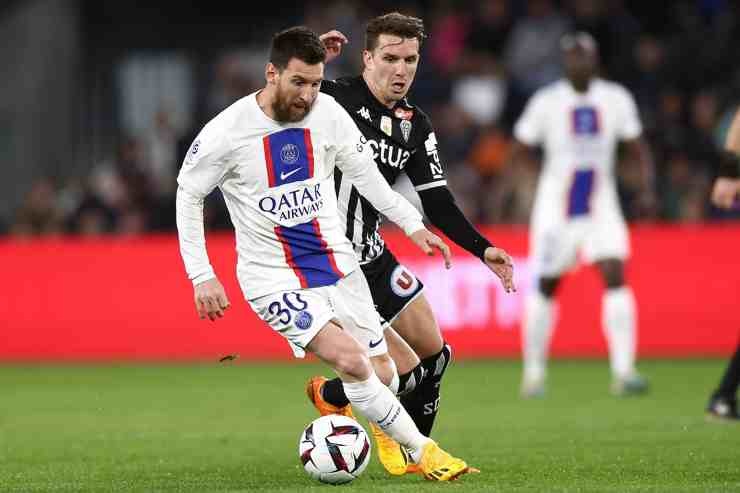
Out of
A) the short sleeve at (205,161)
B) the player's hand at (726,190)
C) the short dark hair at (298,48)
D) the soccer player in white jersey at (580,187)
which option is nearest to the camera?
the short dark hair at (298,48)

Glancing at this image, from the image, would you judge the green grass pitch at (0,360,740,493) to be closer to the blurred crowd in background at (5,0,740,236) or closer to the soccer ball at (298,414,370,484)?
the soccer ball at (298,414,370,484)

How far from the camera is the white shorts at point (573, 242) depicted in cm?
1216

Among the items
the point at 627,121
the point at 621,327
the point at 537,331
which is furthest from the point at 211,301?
the point at 627,121

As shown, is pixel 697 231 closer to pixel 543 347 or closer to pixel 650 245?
pixel 650 245

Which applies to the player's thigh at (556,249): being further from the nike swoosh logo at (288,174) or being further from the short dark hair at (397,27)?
the nike swoosh logo at (288,174)

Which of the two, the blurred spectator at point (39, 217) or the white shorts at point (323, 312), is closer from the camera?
the white shorts at point (323, 312)

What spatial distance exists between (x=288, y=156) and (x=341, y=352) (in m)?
0.93

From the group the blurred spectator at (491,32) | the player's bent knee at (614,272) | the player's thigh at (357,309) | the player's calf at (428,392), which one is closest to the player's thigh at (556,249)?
the player's bent knee at (614,272)

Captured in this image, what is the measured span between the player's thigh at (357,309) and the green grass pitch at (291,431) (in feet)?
2.25

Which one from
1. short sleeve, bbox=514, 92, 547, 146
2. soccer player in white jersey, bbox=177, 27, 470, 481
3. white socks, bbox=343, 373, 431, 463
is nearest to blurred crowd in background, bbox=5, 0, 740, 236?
short sleeve, bbox=514, 92, 547, 146

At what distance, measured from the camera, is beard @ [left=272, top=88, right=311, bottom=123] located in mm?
6699

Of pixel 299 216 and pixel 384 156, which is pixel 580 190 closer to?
pixel 384 156

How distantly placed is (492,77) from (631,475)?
471 inches

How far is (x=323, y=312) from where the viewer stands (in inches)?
264
